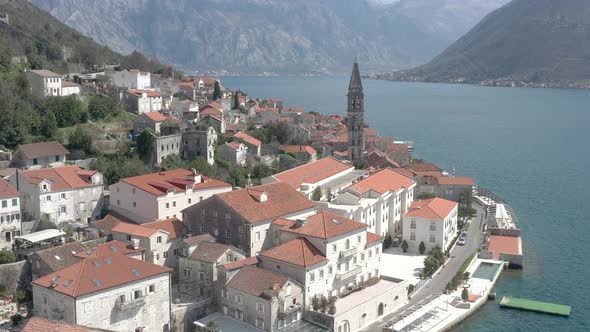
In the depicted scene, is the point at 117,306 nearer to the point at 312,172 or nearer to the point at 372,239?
the point at 372,239

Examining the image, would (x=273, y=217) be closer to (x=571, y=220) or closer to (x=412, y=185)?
(x=412, y=185)

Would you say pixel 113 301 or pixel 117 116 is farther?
pixel 117 116

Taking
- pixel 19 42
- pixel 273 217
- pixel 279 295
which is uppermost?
pixel 19 42

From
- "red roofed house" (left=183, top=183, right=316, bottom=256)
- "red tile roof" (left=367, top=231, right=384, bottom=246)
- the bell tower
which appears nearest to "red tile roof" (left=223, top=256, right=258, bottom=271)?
"red roofed house" (left=183, top=183, right=316, bottom=256)

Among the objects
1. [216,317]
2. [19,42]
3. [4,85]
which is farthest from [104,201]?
[19,42]

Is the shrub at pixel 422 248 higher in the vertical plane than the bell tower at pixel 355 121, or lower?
lower

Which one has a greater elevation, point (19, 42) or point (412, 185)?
point (19, 42)

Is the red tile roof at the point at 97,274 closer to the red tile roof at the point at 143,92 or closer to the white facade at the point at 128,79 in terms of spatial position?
the red tile roof at the point at 143,92

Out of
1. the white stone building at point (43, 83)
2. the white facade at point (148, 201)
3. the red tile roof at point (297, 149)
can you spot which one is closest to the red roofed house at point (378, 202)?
the white facade at point (148, 201)
